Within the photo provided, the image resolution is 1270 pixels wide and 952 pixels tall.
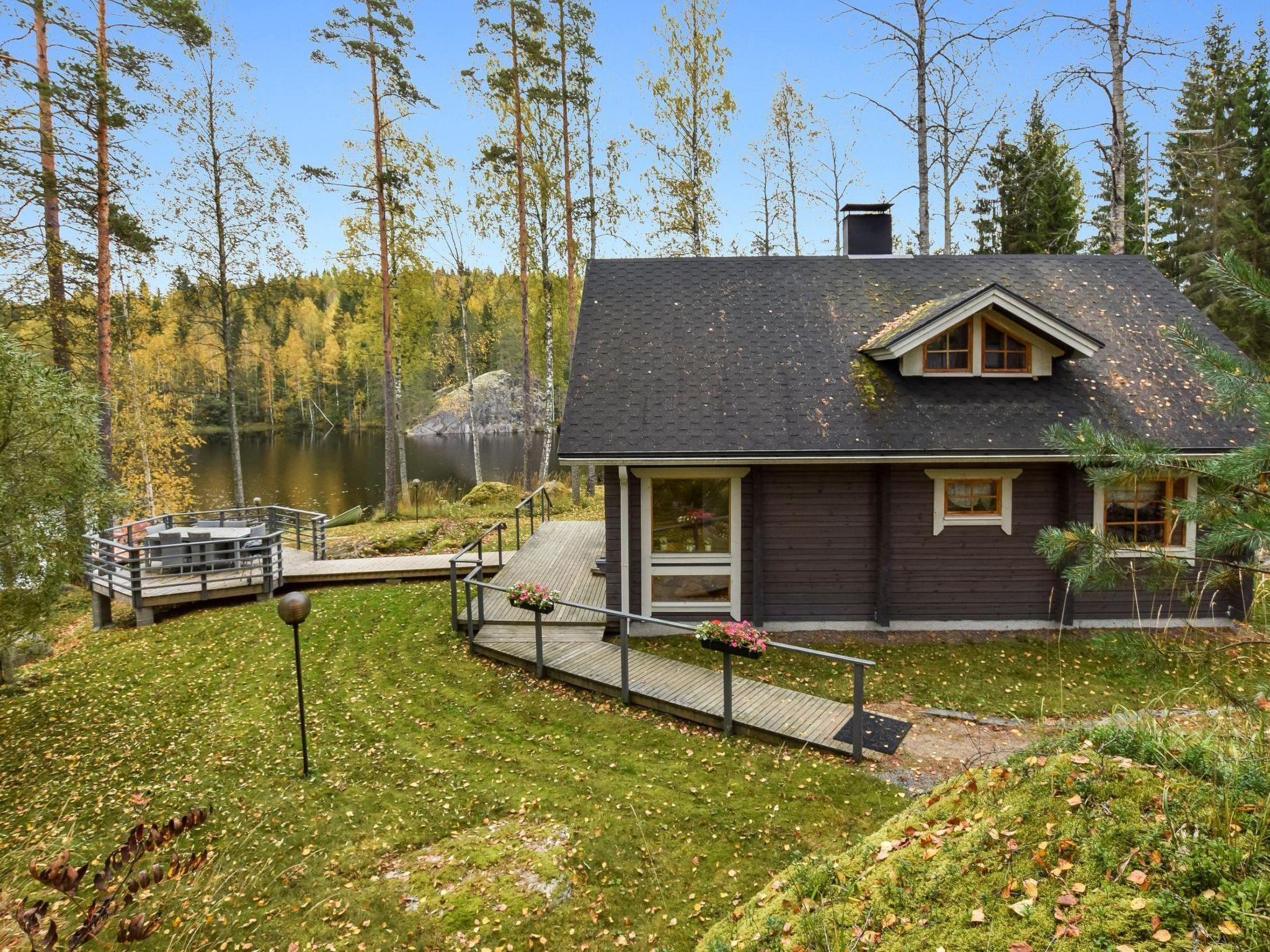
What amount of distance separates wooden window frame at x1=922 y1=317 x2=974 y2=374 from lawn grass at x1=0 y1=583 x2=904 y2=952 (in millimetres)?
6603

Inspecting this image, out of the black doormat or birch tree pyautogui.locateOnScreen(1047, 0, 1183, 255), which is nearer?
the black doormat

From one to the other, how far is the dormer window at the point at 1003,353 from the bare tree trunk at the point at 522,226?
12.3 metres

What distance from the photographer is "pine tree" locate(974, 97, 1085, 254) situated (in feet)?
75.8

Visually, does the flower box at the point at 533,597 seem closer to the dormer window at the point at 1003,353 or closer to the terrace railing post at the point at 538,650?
the terrace railing post at the point at 538,650

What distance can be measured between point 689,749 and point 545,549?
721 centimetres

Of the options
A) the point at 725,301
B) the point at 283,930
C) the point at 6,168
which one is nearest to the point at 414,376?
the point at 6,168

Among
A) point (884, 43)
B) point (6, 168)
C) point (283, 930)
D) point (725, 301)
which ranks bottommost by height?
point (283, 930)

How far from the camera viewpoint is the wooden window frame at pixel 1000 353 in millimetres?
9664

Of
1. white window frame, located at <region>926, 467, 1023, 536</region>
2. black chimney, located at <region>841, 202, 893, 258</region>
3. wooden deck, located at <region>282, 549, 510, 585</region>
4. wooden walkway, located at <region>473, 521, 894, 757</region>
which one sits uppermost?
black chimney, located at <region>841, 202, 893, 258</region>

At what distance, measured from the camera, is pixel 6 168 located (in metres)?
10.8

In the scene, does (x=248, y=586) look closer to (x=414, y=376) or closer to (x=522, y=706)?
(x=522, y=706)

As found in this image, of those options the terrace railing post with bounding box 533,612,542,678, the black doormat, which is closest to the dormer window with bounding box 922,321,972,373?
the black doormat

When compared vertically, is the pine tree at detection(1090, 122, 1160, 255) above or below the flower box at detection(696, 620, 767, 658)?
above

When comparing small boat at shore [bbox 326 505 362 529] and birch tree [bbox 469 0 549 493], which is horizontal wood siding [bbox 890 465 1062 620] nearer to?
birch tree [bbox 469 0 549 493]
